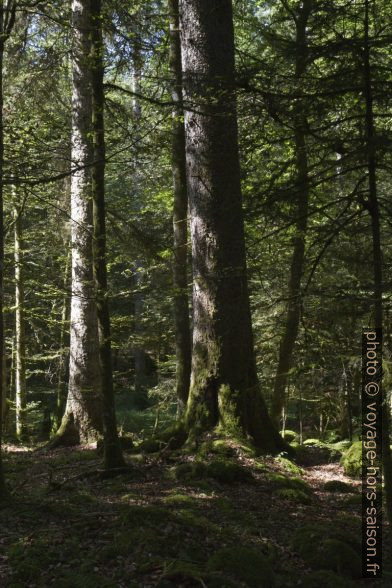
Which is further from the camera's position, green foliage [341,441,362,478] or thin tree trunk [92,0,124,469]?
green foliage [341,441,362,478]

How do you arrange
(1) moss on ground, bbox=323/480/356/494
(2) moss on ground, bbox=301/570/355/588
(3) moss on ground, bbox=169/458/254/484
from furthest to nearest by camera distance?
(1) moss on ground, bbox=323/480/356/494 < (3) moss on ground, bbox=169/458/254/484 < (2) moss on ground, bbox=301/570/355/588

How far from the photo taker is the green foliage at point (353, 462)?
800 centimetres

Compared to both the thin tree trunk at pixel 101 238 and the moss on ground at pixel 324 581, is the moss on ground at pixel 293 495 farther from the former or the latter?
the thin tree trunk at pixel 101 238

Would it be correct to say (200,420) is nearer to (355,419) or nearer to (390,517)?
(390,517)

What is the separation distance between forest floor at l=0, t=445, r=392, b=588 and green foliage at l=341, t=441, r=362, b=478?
0.33m

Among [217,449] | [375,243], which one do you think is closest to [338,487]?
[217,449]

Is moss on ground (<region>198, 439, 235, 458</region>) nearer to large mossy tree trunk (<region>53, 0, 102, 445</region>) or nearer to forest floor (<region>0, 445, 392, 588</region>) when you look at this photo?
forest floor (<region>0, 445, 392, 588</region>)

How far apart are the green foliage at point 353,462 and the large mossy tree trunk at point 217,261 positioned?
1.14 meters

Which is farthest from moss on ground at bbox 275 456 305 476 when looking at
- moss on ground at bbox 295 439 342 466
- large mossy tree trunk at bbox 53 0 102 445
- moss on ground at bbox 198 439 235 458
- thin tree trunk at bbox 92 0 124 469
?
→ large mossy tree trunk at bbox 53 0 102 445

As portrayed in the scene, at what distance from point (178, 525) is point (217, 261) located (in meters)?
3.99

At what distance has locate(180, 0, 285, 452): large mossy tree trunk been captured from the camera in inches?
303

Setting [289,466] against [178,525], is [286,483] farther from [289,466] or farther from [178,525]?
[178,525]

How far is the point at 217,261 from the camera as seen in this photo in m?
7.80

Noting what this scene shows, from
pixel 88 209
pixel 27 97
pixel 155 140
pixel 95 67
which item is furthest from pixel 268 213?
pixel 27 97
